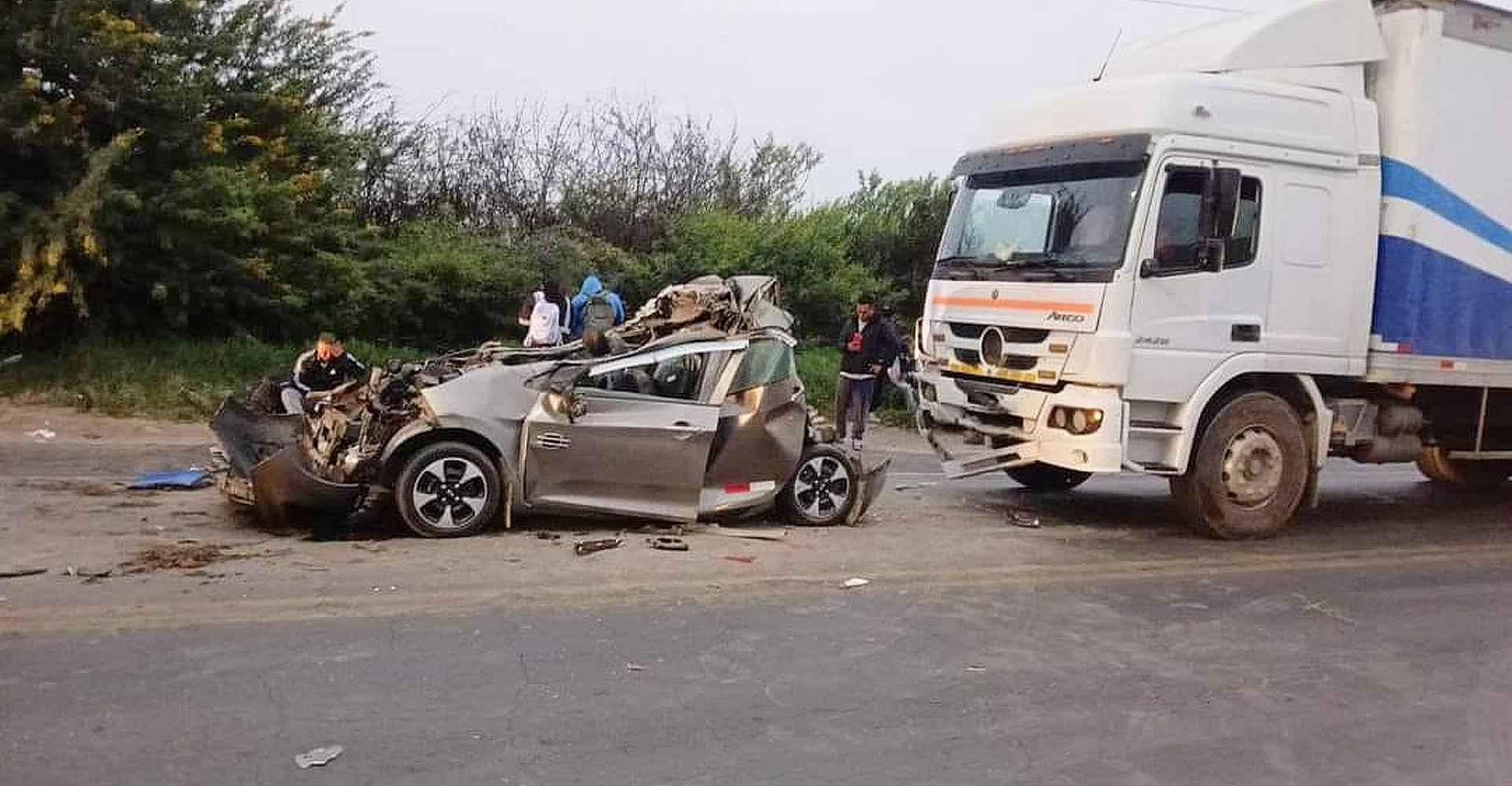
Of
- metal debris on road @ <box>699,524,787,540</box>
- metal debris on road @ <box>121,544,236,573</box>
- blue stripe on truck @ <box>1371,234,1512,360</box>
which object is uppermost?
blue stripe on truck @ <box>1371,234,1512,360</box>

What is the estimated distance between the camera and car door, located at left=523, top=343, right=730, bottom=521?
777cm

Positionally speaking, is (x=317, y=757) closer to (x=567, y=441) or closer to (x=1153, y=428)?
(x=567, y=441)

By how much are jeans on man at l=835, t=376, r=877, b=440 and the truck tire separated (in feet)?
18.4

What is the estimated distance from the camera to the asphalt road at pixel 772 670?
4363 mm

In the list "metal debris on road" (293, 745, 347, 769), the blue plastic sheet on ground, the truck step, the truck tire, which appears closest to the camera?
"metal debris on road" (293, 745, 347, 769)

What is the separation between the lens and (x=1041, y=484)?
10.9m

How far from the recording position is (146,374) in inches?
545

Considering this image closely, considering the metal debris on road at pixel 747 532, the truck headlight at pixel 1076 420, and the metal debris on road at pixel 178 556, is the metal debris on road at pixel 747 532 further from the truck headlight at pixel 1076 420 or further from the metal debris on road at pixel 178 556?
the metal debris on road at pixel 178 556

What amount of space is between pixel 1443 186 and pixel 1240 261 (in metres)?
1.99

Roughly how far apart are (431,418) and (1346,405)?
7059 mm

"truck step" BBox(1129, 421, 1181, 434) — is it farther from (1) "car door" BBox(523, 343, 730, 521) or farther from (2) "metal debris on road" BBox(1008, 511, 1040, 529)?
(1) "car door" BBox(523, 343, 730, 521)

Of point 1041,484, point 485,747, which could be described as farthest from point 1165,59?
point 485,747

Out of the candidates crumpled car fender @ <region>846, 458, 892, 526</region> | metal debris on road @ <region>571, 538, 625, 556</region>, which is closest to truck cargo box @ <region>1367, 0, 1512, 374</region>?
crumpled car fender @ <region>846, 458, 892, 526</region>

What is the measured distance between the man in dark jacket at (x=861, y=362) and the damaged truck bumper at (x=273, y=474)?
252 inches
